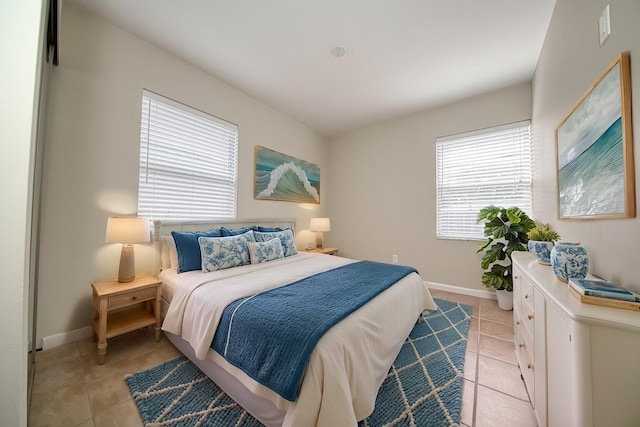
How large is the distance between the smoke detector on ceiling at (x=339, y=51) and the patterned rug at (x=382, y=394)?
9.52ft

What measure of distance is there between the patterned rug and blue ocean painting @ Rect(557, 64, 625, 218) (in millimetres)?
1332

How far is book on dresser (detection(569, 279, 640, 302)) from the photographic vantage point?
81 centimetres

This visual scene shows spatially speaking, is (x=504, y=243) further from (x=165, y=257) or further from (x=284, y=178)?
(x=165, y=257)

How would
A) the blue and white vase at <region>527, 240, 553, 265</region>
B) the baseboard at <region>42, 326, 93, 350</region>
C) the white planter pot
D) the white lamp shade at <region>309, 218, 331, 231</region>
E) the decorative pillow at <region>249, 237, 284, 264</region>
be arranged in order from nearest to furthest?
the blue and white vase at <region>527, 240, 553, 265</region> < the baseboard at <region>42, 326, 93, 350</region> < the decorative pillow at <region>249, 237, 284, 264</region> < the white planter pot < the white lamp shade at <region>309, 218, 331, 231</region>

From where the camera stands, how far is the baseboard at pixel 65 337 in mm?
1776

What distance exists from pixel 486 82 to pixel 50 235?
4765mm

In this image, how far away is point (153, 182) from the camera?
91.9 inches

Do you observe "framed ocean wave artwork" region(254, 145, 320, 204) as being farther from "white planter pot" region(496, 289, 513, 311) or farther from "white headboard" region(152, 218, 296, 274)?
"white planter pot" region(496, 289, 513, 311)

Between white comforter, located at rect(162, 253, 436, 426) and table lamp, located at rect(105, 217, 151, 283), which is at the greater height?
table lamp, located at rect(105, 217, 151, 283)

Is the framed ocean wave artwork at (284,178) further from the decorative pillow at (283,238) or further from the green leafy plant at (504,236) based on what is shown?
the green leafy plant at (504,236)

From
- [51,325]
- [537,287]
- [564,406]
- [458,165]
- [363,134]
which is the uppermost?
[363,134]

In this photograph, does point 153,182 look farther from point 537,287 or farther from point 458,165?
point 458,165

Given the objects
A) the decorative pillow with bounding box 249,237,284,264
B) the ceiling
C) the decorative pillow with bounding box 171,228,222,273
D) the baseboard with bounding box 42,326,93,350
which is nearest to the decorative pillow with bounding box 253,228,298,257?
the decorative pillow with bounding box 249,237,284,264

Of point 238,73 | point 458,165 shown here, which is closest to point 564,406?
point 458,165
